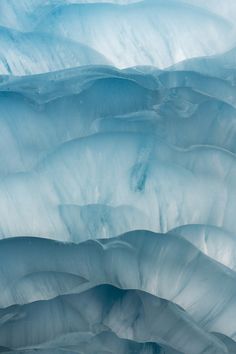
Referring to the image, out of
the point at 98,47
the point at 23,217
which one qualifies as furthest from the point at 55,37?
the point at 23,217


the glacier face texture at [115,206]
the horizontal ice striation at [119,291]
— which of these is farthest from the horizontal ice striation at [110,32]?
the horizontal ice striation at [119,291]

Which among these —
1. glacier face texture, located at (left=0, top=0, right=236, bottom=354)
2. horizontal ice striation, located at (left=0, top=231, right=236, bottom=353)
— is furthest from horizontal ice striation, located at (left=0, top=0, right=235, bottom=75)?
horizontal ice striation, located at (left=0, top=231, right=236, bottom=353)

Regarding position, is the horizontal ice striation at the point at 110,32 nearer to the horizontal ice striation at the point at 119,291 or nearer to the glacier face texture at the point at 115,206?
the glacier face texture at the point at 115,206

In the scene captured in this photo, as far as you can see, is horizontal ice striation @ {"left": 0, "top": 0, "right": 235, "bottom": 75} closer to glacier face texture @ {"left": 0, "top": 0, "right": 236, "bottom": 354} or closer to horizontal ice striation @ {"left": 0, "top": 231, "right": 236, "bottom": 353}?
glacier face texture @ {"left": 0, "top": 0, "right": 236, "bottom": 354}

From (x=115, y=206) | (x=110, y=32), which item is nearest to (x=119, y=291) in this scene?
(x=115, y=206)

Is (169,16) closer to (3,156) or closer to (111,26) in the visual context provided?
(111,26)

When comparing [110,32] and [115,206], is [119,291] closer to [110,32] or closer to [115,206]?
[115,206]

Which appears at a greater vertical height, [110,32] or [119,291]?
[110,32]

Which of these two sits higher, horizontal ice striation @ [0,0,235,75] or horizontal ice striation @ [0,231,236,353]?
horizontal ice striation @ [0,0,235,75]
